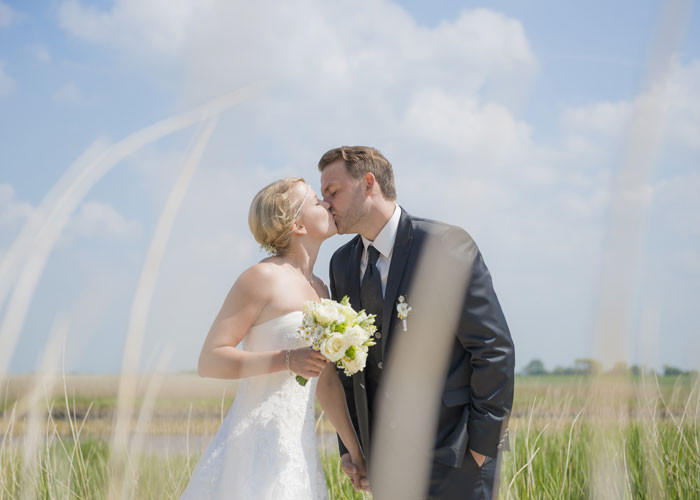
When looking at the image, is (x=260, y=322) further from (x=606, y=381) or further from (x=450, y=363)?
(x=606, y=381)

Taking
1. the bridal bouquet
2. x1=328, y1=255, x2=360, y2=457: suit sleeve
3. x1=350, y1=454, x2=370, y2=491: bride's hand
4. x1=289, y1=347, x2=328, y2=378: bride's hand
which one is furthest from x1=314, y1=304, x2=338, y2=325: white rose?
x1=350, y1=454, x2=370, y2=491: bride's hand

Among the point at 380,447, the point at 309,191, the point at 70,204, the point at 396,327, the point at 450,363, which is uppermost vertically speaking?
the point at 309,191

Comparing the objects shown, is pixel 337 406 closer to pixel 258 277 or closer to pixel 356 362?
pixel 356 362

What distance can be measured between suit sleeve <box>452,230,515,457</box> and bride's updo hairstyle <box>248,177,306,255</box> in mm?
972

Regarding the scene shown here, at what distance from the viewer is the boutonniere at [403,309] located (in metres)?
3.06

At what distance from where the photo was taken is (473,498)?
3076mm

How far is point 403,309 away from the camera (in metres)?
3.09

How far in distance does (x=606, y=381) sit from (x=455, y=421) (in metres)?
2.45

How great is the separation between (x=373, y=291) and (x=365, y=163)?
0.78 meters

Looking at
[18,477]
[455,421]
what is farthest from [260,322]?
[18,477]

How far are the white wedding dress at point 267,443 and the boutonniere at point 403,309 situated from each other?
1.78ft

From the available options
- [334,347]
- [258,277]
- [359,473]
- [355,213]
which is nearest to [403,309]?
[334,347]

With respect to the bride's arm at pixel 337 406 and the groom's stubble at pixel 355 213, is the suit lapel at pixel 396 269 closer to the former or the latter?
the groom's stubble at pixel 355 213

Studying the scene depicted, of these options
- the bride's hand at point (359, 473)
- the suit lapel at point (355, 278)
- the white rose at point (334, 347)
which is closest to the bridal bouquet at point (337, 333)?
the white rose at point (334, 347)
